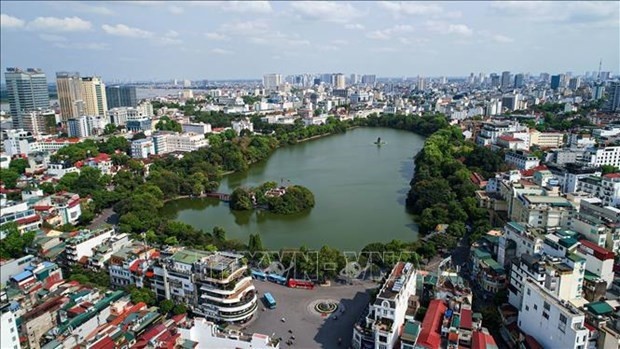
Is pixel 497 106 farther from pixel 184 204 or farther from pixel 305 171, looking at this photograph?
pixel 184 204

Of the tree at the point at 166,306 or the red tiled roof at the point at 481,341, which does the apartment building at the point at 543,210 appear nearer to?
the red tiled roof at the point at 481,341

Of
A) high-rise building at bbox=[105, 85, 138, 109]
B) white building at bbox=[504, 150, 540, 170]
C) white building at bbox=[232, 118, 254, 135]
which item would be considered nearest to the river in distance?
white building at bbox=[504, 150, 540, 170]

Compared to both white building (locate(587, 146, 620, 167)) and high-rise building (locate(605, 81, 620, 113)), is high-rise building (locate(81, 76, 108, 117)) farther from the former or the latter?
high-rise building (locate(605, 81, 620, 113))

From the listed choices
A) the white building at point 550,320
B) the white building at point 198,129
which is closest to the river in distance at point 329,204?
the white building at point 550,320

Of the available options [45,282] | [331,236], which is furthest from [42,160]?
[331,236]

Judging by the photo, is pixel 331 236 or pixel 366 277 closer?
pixel 366 277

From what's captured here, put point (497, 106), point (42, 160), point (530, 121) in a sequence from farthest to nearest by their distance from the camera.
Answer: point (497, 106)
point (530, 121)
point (42, 160)

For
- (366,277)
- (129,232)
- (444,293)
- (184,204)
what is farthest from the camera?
(184,204)
